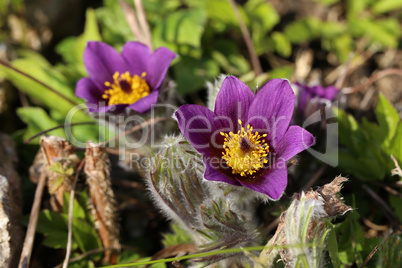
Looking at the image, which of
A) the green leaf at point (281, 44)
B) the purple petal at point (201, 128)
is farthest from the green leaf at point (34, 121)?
the green leaf at point (281, 44)

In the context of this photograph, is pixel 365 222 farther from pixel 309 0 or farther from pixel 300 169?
pixel 309 0

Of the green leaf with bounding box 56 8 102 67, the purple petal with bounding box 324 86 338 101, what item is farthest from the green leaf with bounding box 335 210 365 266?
the green leaf with bounding box 56 8 102 67

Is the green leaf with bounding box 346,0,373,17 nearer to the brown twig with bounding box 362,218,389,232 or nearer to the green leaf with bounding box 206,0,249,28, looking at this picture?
the green leaf with bounding box 206,0,249,28

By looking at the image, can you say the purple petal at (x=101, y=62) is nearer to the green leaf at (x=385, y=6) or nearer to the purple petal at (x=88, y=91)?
the purple petal at (x=88, y=91)

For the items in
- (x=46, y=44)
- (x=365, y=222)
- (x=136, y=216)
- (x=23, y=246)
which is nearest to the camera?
(x=23, y=246)

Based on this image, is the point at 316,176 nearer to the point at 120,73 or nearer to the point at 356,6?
the point at 120,73

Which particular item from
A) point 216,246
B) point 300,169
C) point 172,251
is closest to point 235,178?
point 216,246

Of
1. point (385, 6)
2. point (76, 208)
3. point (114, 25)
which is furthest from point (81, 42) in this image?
point (385, 6)
